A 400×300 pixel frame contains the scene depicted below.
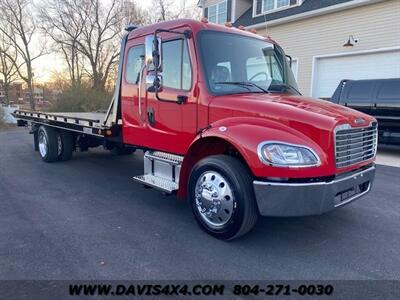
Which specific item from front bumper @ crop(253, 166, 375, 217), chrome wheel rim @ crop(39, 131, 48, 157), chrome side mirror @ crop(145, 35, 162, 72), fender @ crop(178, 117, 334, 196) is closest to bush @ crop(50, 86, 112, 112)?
chrome wheel rim @ crop(39, 131, 48, 157)

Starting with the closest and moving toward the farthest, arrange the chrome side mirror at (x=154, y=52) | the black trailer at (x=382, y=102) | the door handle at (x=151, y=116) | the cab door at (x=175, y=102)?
the chrome side mirror at (x=154, y=52) → the cab door at (x=175, y=102) → the door handle at (x=151, y=116) → the black trailer at (x=382, y=102)

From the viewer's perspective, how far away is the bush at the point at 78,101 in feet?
61.7

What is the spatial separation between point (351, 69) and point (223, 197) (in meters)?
11.7

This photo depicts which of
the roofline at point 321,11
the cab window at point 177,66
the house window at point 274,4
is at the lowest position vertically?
the cab window at point 177,66

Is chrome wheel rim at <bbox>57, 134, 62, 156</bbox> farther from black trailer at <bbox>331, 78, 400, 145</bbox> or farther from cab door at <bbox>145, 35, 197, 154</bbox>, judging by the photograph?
black trailer at <bbox>331, 78, 400, 145</bbox>

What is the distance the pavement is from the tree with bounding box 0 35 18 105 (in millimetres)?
27437

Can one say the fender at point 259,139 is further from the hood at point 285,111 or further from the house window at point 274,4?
the house window at point 274,4

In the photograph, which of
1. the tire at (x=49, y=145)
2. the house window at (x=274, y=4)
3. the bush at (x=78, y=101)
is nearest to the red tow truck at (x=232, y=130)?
the tire at (x=49, y=145)

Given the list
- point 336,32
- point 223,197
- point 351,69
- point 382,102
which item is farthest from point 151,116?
point 336,32

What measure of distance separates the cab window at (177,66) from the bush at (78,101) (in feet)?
48.4

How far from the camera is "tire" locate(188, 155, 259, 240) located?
3590 mm

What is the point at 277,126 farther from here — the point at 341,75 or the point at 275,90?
the point at 341,75

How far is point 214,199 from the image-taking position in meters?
3.87

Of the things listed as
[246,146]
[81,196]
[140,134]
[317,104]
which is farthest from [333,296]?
[81,196]
